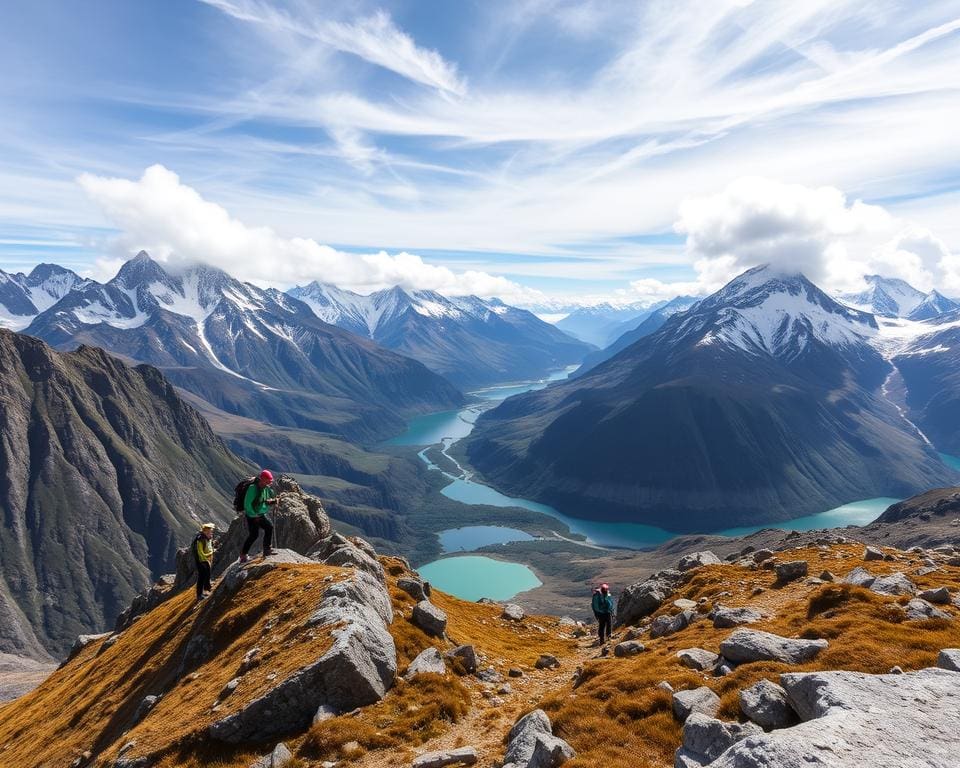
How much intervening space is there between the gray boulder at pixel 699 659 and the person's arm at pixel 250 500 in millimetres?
24614

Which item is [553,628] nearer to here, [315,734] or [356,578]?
[356,578]

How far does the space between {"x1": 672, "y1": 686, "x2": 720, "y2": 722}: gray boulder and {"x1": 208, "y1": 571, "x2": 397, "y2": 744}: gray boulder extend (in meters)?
11.5

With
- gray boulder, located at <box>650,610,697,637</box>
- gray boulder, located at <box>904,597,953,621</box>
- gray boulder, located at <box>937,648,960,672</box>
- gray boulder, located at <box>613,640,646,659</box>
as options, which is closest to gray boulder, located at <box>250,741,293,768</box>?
gray boulder, located at <box>613,640,646,659</box>

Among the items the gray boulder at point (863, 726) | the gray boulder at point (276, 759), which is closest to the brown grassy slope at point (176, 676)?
the gray boulder at point (276, 759)

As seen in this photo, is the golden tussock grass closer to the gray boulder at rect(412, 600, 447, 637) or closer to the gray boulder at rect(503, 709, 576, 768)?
the gray boulder at rect(503, 709, 576, 768)

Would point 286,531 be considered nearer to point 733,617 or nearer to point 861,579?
point 733,617

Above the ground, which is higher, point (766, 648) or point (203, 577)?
point (766, 648)

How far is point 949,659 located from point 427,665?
1904 cm

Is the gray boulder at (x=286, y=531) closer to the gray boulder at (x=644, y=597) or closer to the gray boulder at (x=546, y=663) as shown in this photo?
the gray boulder at (x=546, y=663)

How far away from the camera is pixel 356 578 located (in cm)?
2967

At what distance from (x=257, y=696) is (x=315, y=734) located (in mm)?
3037

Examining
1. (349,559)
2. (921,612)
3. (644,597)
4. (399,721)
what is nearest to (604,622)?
(644,597)

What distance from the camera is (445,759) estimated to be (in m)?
18.7

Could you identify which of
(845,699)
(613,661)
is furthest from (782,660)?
(613,661)
